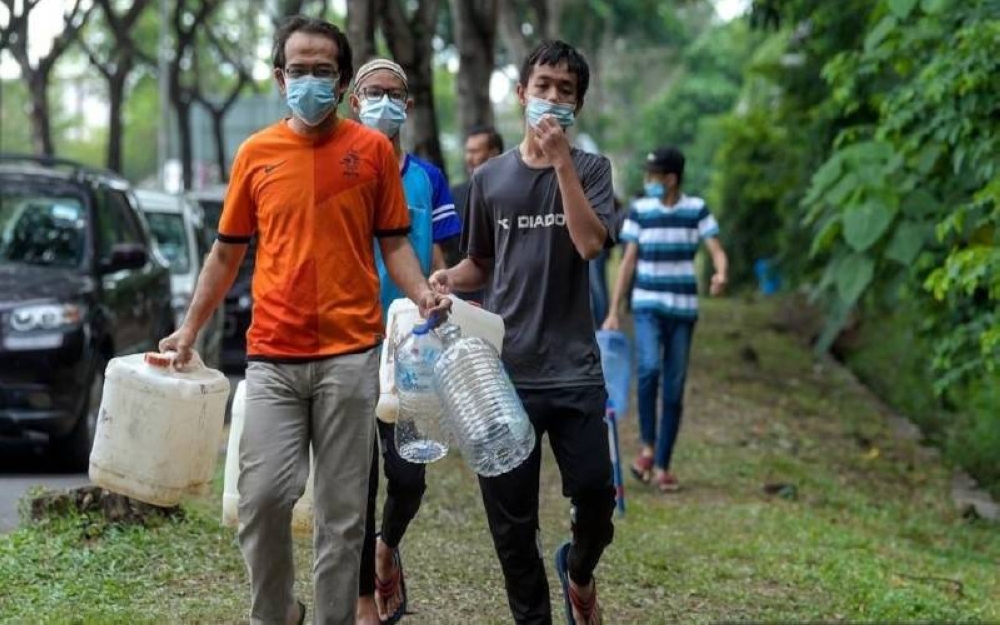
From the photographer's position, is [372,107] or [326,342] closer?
[326,342]

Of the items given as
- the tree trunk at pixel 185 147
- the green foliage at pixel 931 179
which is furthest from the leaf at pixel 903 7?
the tree trunk at pixel 185 147

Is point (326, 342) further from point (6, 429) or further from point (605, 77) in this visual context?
point (605, 77)

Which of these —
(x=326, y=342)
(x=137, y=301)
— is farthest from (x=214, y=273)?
(x=137, y=301)

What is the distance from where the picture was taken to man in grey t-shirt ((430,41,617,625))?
20.2 feet

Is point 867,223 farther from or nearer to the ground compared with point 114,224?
farther from the ground

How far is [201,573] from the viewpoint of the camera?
7.66 meters

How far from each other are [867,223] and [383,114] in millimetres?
5976

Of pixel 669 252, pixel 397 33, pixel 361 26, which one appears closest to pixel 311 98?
pixel 669 252

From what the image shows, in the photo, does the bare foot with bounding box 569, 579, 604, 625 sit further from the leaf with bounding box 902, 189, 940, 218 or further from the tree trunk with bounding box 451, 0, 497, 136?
the tree trunk with bounding box 451, 0, 497, 136

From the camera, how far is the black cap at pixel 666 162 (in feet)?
36.7

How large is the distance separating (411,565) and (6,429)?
4009 millimetres

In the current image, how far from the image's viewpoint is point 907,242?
1201cm

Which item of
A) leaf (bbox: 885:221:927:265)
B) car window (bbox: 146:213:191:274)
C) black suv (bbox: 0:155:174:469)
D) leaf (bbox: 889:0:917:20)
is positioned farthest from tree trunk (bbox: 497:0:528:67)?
leaf (bbox: 889:0:917:20)

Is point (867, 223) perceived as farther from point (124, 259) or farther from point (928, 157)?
point (124, 259)
